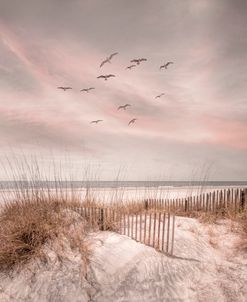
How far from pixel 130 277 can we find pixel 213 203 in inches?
193

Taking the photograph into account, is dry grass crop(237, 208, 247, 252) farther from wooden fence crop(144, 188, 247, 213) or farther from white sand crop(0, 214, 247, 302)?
wooden fence crop(144, 188, 247, 213)

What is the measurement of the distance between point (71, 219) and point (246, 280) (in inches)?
112

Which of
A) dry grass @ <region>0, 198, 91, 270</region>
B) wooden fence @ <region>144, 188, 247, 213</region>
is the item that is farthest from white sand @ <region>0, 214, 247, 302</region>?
wooden fence @ <region>144, 188, 247, 213</region>

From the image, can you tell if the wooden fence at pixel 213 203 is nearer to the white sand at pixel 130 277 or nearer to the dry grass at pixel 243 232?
the dry grass at pixel 243 232

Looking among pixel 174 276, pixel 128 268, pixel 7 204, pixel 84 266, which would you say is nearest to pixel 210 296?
pixel 174 276

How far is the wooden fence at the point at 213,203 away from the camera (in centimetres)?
892

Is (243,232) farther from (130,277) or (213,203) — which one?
(213,203)

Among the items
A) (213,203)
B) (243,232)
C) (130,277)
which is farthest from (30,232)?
(213,203)

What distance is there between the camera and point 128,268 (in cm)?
505

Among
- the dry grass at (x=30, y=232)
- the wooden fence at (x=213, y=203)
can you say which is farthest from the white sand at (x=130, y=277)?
the wooden fence at (x=213, y=203)

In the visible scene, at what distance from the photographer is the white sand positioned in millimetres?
4691

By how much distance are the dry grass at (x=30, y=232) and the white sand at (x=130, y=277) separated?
165 mm

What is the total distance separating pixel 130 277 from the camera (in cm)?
490

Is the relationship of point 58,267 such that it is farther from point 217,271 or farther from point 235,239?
point 235,239
